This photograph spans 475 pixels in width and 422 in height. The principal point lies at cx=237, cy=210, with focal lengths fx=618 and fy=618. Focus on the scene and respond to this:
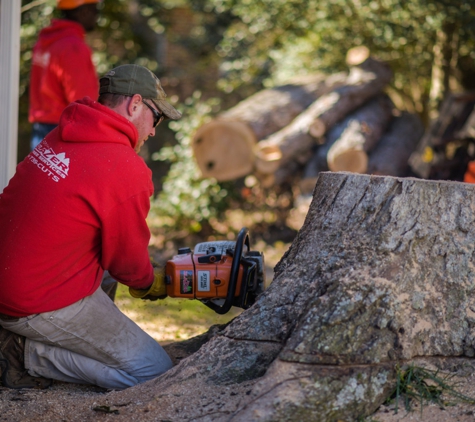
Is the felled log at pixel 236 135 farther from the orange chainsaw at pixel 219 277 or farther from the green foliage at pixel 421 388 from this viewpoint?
the green foliage at pixel 421 388

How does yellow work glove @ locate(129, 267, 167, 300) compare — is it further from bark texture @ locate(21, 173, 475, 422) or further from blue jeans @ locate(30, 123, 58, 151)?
blue jeans @ locate(30, 123, 58, 151)

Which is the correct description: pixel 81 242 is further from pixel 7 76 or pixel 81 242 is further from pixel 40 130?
pixel 40 130

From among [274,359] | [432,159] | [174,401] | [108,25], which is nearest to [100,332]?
[174,401]

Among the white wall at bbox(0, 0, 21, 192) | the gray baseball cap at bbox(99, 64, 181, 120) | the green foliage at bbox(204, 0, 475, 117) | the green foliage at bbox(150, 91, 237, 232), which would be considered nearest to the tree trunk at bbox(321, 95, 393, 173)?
the green foliage at bbox(204, 0, 475, 117)

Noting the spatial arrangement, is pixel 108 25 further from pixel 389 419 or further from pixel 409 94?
pixel 389 419

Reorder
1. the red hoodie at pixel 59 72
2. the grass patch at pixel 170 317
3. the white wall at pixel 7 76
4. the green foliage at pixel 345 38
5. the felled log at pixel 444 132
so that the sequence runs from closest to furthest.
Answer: the white wall at pixel 7 76, the grass patch at pixel 170 317, the red hoodie at pixel 59 72, the felled log at pixel 444 132, the green foliage at pixel 345 38

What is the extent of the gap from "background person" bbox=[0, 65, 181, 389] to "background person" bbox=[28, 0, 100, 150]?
272cm

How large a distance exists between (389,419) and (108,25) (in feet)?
34.0

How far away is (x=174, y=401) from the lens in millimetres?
2646

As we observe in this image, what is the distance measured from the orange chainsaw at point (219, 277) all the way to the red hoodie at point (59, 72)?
9.66 feet

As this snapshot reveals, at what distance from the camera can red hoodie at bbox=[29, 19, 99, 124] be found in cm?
572

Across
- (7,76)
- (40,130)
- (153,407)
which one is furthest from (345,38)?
(153,407)

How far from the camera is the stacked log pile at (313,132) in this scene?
7531 mm

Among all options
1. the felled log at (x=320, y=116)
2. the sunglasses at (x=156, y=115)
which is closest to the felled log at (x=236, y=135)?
the felled log at (x=320, y=116)
